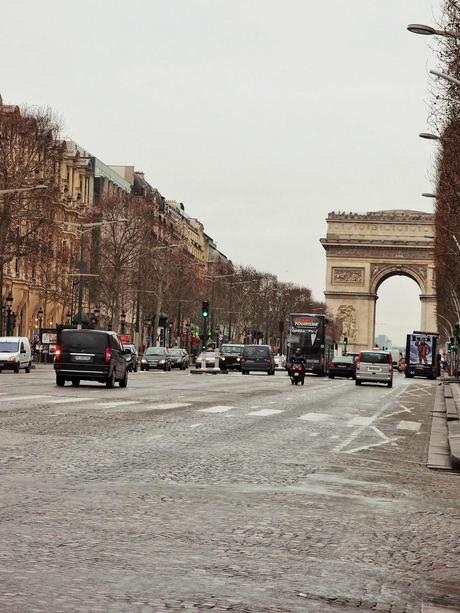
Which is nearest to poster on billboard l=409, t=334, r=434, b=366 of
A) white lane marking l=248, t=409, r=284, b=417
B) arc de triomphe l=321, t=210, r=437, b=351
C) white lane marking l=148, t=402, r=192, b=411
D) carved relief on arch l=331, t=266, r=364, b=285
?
arc de triomphe l=321, t=210, r=437, b=351

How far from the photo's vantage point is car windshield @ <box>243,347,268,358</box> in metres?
75.1

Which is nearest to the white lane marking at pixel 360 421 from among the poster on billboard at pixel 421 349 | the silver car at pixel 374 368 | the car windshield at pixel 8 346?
the car windshield at pixel 8 346

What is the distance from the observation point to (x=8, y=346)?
57094 mm

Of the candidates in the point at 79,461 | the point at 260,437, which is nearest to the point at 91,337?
the point at 260,437

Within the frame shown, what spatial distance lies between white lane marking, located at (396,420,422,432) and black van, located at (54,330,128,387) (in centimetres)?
1145

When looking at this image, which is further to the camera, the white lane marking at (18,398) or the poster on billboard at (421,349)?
the poster on billboard at (421,349)

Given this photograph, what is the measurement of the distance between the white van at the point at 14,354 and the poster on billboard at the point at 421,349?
→ 39.6m

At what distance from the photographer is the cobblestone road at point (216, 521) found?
6785 millimetres

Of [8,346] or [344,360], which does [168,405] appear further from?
[344,360]

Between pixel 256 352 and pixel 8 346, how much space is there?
69.4 ft

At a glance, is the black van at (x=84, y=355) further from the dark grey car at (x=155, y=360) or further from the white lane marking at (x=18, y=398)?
the dark grey car at (x=155, y=360)

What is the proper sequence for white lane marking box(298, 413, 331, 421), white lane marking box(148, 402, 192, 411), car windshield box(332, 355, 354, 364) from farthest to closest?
car windshield box(332, 355, 354, 364) < white lane marking box(148, 402, 192, 411) < white lane marking box(298, 413, 331, 421)

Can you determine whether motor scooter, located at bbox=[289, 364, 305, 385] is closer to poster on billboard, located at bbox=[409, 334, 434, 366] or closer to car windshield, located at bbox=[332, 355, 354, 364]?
car windshield, located at bbox=[332, 355, 354, 364]

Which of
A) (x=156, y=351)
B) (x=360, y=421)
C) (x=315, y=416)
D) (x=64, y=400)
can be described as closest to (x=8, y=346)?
(x=156, y=351)
